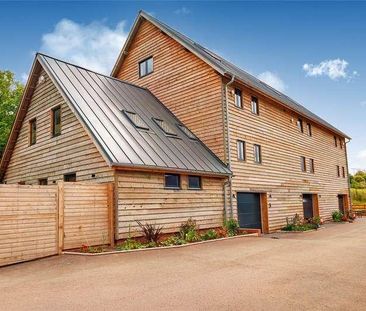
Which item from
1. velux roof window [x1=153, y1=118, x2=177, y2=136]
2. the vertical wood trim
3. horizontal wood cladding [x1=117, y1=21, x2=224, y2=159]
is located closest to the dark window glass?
velux roof window [x1=153, y1=118, x2=177, y2=136]

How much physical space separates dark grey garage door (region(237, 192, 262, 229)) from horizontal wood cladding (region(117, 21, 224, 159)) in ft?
9.24

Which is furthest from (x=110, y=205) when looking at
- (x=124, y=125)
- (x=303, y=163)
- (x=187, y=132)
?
(x=303, y=163)

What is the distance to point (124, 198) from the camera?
12.6 meters

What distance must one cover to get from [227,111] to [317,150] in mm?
12546

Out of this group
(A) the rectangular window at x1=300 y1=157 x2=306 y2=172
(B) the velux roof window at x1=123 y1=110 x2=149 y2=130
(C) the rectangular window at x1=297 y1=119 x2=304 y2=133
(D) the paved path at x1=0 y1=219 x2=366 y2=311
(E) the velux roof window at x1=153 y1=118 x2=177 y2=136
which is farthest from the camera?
(C) the rectangular window at x1=297 y1=119 x2=304 y2=133

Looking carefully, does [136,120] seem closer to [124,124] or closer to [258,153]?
[124,124]

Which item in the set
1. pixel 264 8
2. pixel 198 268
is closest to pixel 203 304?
pixel 198 268

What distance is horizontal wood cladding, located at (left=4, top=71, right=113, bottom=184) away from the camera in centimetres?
1391

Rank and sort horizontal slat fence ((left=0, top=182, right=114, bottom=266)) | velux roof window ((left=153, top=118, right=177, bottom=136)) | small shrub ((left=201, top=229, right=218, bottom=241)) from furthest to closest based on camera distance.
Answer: velux roof window ((left=153, top=118, right=177, bottom=136)), small shrub ((left=201, top=229, right=218, bottom=241)), horizontal slat fence ((left=0, top=182, right=114, bottom=266))

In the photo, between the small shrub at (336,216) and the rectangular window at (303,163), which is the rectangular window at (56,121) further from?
the small shrub at (336,216)

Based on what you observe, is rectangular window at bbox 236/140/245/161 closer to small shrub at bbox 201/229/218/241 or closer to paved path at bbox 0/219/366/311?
small shrub at bbox 201/229/218/241

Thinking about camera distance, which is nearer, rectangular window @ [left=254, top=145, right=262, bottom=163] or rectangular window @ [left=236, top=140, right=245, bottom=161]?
rectangular window @ [left=236, top=140, right=245, bottom=161]

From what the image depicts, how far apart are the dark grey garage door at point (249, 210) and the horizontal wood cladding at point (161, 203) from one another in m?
1.83

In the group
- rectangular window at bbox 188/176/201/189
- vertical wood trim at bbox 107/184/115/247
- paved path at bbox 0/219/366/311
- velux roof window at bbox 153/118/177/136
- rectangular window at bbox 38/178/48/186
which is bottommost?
paved path at bbox 0/219/366/311
